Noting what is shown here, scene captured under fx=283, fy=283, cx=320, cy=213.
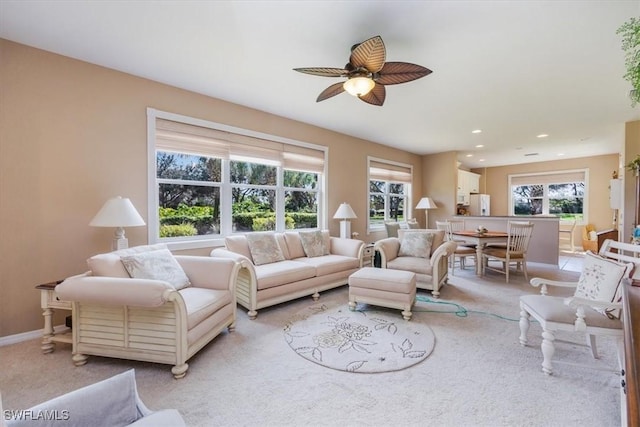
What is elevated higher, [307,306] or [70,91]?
[70,91]

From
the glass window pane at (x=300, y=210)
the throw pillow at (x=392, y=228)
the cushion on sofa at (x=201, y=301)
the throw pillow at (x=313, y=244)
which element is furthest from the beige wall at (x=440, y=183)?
the cushion on sofa at (x=201, y=301)

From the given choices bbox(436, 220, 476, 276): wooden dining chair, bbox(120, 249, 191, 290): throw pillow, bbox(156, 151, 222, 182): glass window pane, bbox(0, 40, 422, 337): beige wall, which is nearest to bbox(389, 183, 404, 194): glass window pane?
bbox(436, 220, 476, 276): wooden dining chair

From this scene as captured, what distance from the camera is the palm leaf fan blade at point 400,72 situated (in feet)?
7.15

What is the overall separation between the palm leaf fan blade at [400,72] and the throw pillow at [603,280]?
1.88 meters

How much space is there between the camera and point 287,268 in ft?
11.3

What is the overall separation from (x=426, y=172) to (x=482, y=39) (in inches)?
209

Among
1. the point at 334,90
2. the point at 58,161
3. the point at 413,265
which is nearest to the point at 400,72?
the point at 334,90

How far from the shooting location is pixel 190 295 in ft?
7.88

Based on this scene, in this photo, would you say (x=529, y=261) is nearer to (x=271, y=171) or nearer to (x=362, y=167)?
(x=362, y=167)

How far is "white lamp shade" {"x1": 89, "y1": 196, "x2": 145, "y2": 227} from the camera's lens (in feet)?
8.10

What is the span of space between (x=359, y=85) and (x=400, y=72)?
34 centimetres

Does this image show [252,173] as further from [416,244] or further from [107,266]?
[416,244]

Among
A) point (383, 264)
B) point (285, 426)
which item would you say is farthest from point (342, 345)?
point (383, 264)

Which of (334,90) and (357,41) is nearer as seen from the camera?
(357,41)
